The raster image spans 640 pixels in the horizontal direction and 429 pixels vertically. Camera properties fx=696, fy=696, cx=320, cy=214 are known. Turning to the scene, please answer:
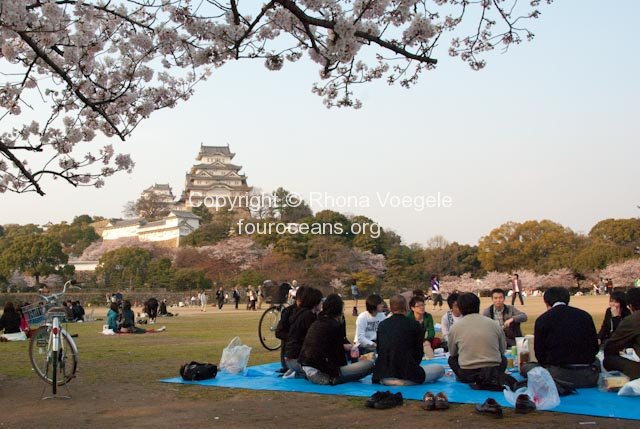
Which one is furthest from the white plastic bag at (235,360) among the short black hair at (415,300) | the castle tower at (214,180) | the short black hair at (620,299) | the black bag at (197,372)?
the castle tower at (214,180)

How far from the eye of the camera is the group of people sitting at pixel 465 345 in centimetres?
641

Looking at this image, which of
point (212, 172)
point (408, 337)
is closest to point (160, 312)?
point (408, 337)

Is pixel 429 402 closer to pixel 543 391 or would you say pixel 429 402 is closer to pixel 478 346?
pixel 543 391

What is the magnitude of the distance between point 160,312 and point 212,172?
218 feet

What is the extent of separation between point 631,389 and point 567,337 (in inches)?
26.7

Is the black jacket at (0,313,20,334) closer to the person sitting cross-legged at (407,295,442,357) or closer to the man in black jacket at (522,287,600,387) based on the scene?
the person sitting cross-legged at (407,295,442,357)

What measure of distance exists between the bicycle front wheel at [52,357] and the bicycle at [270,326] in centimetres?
452

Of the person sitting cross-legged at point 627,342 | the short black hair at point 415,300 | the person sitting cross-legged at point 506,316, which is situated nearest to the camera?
the person sitting cross-legged at point 627,342

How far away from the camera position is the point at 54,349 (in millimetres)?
6656

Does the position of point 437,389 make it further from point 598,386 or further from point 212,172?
point 212,172

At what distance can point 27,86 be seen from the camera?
8.20 meters

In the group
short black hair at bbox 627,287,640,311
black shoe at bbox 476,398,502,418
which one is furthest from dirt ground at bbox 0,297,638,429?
short black hair at bbox 627,287,640,311

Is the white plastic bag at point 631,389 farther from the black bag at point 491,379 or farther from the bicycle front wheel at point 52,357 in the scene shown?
the bicycle front wheel at point 52,357

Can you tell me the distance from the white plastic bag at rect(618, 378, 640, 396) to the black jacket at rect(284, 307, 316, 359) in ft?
10.6
